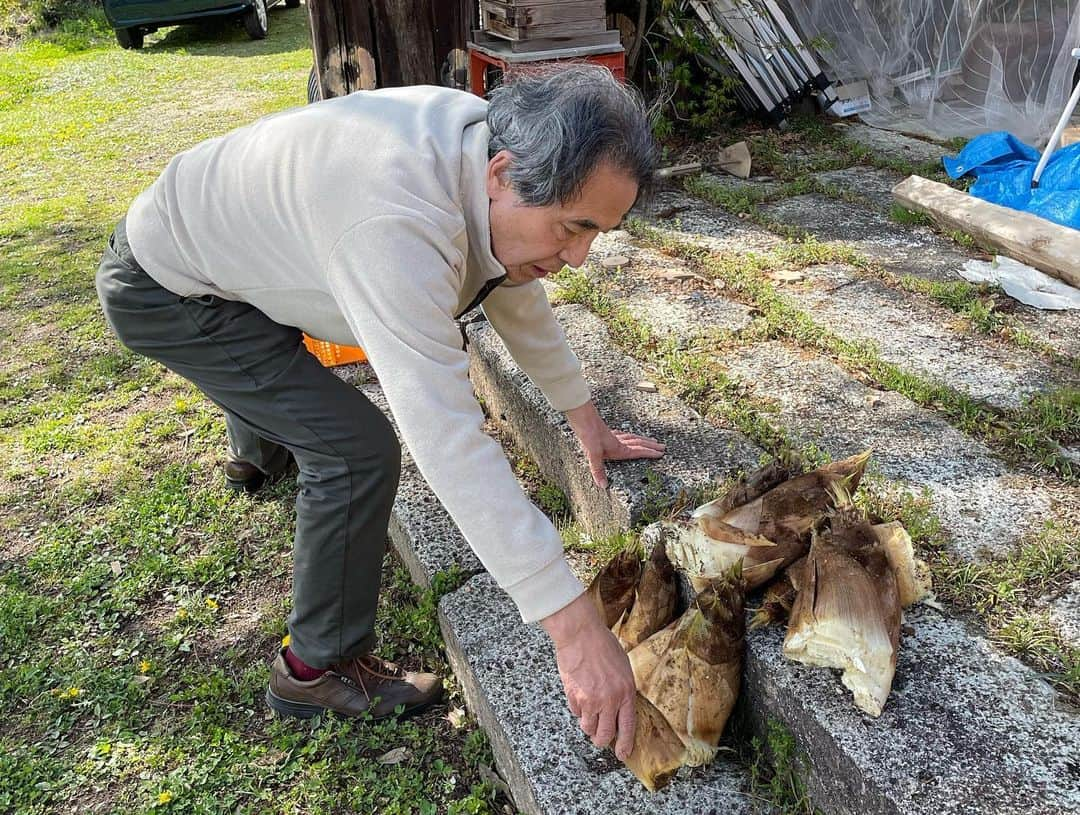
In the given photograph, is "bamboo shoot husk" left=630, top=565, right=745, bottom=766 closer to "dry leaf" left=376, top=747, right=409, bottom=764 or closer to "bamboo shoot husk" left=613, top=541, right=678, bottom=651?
"bamboo shoot husk" left=613, top=541, right=678, bottom=651

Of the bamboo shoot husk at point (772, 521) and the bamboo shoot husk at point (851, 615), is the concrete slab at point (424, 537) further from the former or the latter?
the bamboo shoot husk at point (851, 615)

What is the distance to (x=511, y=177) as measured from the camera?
5.46 feet

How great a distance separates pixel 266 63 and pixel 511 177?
10.6m

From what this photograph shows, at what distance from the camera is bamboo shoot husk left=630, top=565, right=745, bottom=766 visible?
183 cm

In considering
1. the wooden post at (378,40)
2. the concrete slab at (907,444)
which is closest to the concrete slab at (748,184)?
the wooden post at (378,40)

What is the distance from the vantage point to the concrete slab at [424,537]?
2.59m

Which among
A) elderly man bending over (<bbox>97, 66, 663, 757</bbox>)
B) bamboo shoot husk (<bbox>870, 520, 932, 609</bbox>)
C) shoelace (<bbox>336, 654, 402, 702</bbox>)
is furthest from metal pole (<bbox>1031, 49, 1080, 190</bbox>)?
shoelace (<bbox>336, 654, 402, 702</bbox>)

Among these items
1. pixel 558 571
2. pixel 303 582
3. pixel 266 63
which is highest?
pixel 558 571

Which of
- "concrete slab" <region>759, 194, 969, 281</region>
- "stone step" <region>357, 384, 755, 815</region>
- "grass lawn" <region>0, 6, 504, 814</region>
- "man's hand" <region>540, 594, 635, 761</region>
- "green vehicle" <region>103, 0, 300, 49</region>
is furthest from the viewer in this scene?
"green vehicle" <region>103, 0, 300, 49</region>

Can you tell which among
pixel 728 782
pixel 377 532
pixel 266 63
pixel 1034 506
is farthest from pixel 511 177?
pixel 266 63

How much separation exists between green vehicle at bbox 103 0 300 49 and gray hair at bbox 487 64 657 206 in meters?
12.3

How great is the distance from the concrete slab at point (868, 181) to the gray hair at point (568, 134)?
10.4 ft

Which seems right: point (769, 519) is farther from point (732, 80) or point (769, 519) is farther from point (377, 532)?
point (732, 80)

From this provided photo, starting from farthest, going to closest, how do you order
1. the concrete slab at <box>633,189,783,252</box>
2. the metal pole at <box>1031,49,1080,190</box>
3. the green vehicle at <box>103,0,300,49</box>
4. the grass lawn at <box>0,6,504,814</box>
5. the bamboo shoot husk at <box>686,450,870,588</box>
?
the green vehicle at <box>103,0,300,49</box>, the metal pole at <box>1031,49,1080,190</box>, the concrete slab at <box>633,189,783,252</box>, the grass lawn at <box>0,6,504,814</box>, the bamboo shoot husk at <box>686,450,870,588</box>
